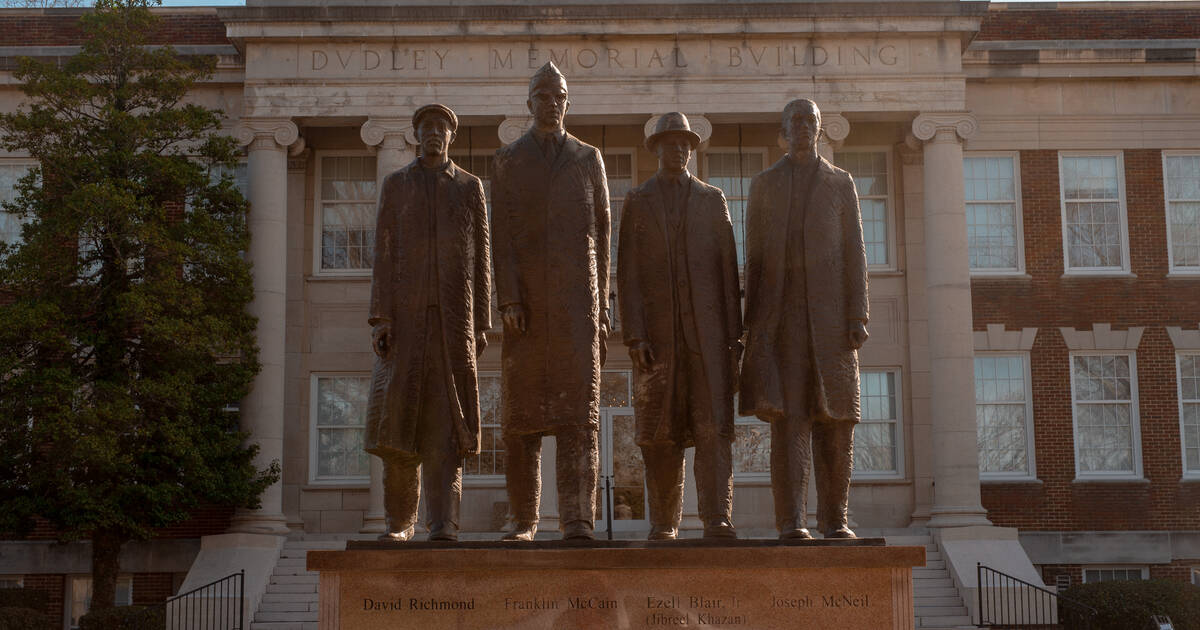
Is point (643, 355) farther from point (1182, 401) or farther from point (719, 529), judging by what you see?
point (1182, 401)

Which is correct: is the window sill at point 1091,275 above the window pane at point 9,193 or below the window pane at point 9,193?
below

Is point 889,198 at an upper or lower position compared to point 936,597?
upper

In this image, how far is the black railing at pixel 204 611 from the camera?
22031 millimetres

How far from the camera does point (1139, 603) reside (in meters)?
21.0

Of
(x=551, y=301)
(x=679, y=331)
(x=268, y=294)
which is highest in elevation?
(x=268, y=294)

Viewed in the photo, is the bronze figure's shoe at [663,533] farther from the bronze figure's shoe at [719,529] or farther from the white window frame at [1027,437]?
the white window frame at [1027,437]

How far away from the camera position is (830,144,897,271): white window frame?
93.9 ft

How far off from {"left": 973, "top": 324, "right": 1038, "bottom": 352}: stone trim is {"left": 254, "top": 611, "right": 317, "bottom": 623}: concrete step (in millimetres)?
13717

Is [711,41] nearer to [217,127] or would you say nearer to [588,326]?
[217,127]

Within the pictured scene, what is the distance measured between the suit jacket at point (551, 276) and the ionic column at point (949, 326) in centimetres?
1721

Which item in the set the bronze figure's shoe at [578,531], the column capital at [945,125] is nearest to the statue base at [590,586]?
the bronze figure's shoe at [578,531]

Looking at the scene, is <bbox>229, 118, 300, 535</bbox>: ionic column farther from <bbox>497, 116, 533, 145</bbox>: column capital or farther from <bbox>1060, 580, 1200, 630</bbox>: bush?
<bbox>1060, 580, 1200, 630</bbox>: bush

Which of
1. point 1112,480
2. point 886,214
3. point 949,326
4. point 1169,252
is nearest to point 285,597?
point 949,326

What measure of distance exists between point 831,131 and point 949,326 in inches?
165
